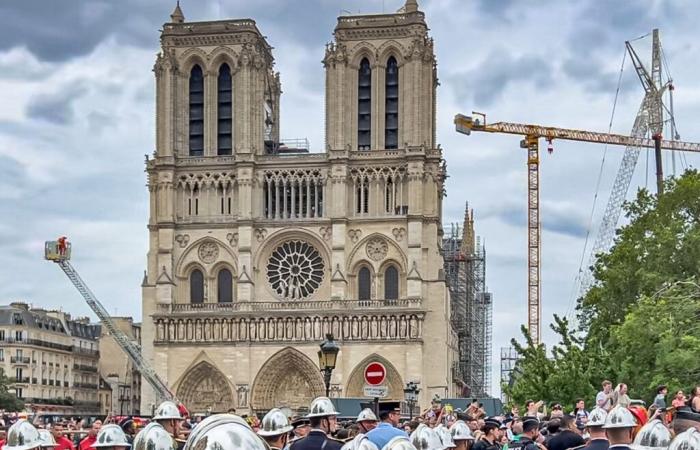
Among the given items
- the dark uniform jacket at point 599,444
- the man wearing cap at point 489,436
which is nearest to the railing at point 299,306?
the man wearing cap at point 489,436

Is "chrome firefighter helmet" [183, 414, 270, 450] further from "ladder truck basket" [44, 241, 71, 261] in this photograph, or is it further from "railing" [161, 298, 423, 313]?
"ladder truck basket" [44, 241, 71, 261]

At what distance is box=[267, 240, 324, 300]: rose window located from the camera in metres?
65.3

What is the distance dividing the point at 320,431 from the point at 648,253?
27643 millimetres

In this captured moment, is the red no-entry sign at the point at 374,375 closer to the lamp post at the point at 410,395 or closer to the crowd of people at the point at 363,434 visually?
the crowd of people at the point at 363,434

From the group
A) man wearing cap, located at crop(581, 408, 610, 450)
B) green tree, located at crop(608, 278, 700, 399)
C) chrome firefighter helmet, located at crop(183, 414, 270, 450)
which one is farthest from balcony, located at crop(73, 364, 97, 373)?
chrome firefighter helmet, located at crop(183, 414, 270, 450)

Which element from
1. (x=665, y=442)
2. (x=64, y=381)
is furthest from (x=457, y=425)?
(x=64, y=381)

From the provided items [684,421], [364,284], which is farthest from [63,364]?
[684,421]

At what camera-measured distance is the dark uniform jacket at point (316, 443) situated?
398 inches

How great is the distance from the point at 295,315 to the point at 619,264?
90.3 ft

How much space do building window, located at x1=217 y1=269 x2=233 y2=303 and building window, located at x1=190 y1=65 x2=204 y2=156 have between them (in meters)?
6.85

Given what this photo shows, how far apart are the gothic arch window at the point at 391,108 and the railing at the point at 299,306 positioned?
326 inches

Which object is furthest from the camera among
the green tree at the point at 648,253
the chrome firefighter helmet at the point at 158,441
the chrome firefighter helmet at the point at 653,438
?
the green tree at the point at 648,253

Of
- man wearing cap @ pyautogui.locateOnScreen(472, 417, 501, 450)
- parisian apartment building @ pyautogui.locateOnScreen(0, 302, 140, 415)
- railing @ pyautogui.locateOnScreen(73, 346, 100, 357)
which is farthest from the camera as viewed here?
railing @ pyautogui.locateOnScreen(73, 346, 100, 357)

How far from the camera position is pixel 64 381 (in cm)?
8012
